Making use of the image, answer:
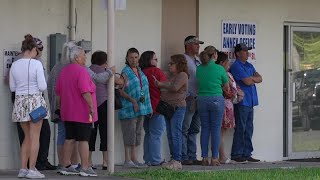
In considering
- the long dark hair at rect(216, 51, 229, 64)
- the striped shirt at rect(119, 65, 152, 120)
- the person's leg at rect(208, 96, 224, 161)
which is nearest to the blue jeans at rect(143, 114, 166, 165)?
the striped shirt at rect(119, 65, 152, 120)

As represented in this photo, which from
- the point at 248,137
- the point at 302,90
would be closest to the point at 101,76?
the point at 248,137

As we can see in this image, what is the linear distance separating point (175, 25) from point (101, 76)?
8.30 ft

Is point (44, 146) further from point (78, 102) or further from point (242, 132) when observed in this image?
point (242, 132)

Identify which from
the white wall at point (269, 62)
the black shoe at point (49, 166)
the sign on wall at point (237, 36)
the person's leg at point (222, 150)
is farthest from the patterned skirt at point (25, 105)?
the white wall at point (269, 62)

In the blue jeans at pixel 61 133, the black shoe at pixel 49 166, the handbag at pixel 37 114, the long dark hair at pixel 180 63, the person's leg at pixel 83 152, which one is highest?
the long dark hair at pixel 180 63

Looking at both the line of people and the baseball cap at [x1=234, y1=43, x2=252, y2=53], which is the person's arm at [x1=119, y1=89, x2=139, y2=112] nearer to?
the line of people

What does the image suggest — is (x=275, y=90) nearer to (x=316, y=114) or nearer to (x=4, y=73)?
(x=316, y=114)

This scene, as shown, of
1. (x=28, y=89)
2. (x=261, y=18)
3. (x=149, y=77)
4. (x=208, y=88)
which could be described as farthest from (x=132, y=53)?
(x=261, y=18)

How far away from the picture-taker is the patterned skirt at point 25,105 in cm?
1013

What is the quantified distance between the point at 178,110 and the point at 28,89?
264cm

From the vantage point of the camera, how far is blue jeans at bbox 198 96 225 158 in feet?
39.8

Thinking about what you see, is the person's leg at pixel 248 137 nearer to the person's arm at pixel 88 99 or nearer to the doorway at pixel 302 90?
the doorway at pixel 302 90

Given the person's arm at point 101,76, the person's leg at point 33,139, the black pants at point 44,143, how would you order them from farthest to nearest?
1. the black pants at point 44,143
2. the person's arm at point 101,76
3. the person's leg at point 33,139

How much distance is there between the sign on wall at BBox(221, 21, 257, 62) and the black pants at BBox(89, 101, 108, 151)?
119 inches
